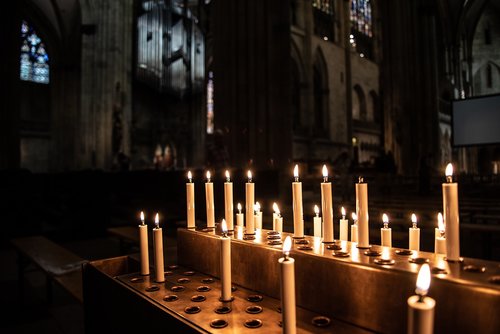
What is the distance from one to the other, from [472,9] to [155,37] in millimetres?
24571

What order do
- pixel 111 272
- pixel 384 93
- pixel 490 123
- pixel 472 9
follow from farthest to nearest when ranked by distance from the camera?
pixel 472 9 < pixel 384 93 < pixel 490 123 < pixel 111 272

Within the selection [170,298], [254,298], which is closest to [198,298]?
[170,298]

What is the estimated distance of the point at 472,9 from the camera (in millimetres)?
27844

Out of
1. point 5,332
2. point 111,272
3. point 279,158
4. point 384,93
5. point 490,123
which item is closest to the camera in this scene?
point 111,272

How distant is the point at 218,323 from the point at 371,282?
489mm

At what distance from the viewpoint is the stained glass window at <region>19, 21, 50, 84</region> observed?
2138 cm

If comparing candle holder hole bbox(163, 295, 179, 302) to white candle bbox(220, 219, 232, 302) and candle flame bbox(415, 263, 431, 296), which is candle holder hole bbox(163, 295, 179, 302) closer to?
white candle bbox(220, 219, 232, 302)

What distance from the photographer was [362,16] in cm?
3109

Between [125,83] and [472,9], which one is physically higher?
[472,9]

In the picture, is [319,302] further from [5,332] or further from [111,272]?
[5,332]

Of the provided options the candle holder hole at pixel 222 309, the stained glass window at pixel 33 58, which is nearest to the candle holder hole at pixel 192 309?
the candle holder hole at pixel 222 309

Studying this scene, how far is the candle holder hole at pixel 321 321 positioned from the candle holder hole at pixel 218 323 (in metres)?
0.29

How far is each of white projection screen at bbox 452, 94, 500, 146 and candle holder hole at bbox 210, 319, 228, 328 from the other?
9.78 metres

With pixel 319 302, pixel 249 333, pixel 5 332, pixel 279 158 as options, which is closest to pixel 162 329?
pixel 249 333
